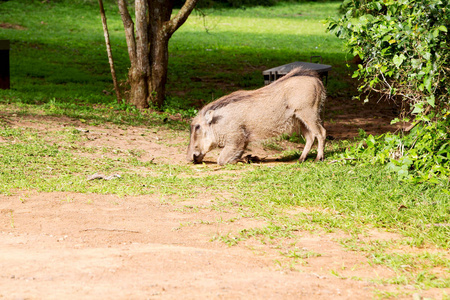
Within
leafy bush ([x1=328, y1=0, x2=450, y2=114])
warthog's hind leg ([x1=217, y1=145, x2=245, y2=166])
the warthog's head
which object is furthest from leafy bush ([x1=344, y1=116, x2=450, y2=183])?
the warthog's head

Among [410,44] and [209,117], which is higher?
[410,44]

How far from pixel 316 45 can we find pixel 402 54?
50.7 feet

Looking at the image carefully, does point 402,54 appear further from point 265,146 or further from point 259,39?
point 259,39

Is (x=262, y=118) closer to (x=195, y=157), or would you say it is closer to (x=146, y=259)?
(x=195, y=157)

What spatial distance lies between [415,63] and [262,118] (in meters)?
2.10

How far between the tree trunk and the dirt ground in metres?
4.95

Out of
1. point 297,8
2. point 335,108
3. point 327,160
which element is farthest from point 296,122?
point 297,8

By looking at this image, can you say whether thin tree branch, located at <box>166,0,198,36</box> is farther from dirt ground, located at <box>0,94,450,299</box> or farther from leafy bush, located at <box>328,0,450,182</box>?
dirt ground, located at <box>0,94,450,299</box>

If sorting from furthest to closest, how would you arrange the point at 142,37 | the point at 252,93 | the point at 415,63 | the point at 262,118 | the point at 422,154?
the point at 142,37 < the point at 252,93 < the point at 262,118 < the point at 422,154 < the point at 415,63

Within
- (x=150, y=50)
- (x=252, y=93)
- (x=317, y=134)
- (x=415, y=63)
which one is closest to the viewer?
(x=415, y=63)

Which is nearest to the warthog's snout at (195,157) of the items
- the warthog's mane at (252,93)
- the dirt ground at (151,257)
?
the warthog's mane at (252,93)

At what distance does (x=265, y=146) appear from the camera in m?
7.82

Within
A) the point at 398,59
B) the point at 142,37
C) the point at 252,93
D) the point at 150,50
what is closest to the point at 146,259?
the point at 398,59

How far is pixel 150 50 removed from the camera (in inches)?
385
